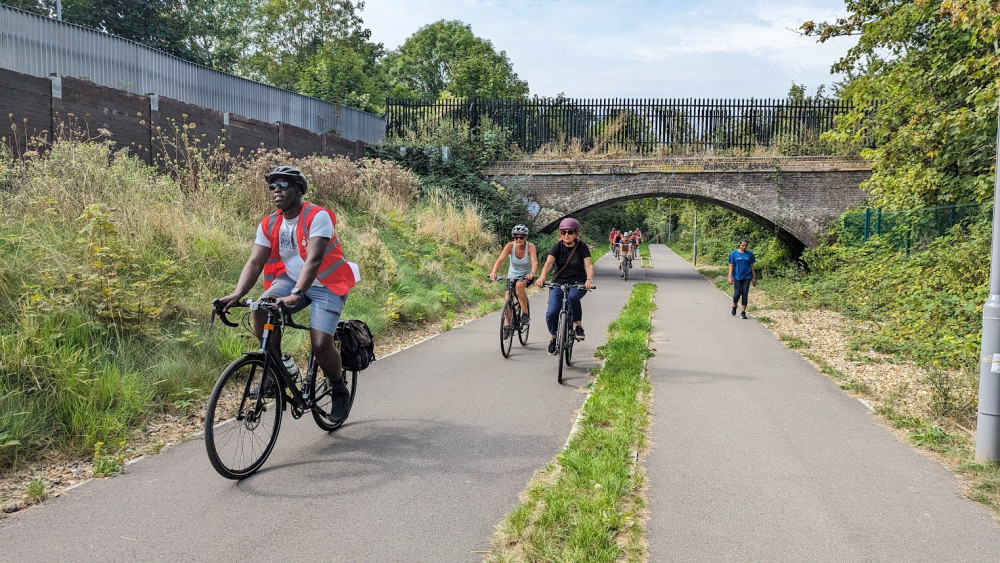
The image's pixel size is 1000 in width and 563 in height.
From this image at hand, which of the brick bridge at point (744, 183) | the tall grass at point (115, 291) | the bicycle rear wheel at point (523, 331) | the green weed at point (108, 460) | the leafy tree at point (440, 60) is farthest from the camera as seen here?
the leafy tree at point (440, 60)

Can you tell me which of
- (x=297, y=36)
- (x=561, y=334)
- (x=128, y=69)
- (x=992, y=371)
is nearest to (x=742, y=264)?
(x=561, y=334)

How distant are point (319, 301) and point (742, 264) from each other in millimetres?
10736

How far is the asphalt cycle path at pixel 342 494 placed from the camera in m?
3.34

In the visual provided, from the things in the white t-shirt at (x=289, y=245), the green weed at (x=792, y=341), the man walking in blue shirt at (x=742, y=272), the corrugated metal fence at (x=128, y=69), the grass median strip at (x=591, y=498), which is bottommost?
the grass median strip at (x=591, y=498)

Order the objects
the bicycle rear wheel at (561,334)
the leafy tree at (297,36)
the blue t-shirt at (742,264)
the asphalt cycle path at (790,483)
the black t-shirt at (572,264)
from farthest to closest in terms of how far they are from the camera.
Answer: the leafy tree at (297,36) < the blue t-shirt at (742,264) < the black t-shirt at (572,264) < the bicycle rear wheel at (561,334) < the asphalt cycle path at (790,483)

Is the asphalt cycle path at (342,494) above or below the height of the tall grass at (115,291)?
below

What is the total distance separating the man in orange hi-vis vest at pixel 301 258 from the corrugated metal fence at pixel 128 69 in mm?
11127

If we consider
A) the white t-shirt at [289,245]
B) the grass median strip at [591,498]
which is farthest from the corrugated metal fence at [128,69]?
the grass median strip at [591,498]

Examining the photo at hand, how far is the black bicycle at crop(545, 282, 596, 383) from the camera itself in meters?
7.36

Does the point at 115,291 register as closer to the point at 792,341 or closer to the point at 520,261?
the point at 520,261

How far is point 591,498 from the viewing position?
3896mm

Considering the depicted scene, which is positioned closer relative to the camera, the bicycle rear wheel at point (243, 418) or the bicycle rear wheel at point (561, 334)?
the bicycle rear wheel at point (243, 418)

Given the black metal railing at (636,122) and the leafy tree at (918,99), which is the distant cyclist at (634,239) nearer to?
the black metal railing at (636,122)

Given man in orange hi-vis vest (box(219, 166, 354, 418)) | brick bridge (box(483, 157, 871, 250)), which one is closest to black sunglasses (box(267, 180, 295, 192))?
man in orange hi-vis vest (box(219, 166, 354, 418))
